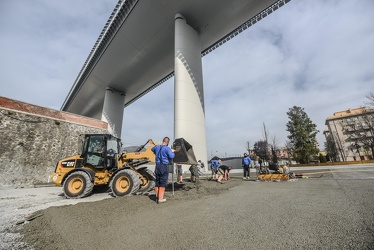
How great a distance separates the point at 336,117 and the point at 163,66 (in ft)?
189

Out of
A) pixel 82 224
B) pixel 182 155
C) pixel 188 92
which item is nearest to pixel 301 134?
pixel 188 92

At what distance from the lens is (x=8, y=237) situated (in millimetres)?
2307

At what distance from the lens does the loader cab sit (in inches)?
244

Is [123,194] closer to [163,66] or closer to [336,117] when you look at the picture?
[163,66]

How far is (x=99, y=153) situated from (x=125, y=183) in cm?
180

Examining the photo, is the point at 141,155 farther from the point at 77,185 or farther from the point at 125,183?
the point at 77,185

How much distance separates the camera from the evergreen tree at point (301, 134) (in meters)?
28.2

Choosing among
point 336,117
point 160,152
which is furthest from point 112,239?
point 336,117

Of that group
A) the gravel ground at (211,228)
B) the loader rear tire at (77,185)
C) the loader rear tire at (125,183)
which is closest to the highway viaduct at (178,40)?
the loader rear tire at (125,183)

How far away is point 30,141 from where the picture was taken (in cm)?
1296

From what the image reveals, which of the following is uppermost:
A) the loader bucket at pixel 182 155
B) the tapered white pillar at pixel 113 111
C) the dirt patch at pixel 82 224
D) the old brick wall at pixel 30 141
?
the tapered white pillar at pixel 113 111

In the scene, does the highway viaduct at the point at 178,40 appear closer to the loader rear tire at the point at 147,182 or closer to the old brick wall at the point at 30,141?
the loader rear tire at the point at 147,182

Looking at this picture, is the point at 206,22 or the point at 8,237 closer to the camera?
the point at 8,237

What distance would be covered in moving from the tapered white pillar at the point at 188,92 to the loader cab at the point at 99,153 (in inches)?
344
